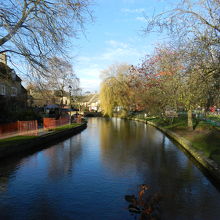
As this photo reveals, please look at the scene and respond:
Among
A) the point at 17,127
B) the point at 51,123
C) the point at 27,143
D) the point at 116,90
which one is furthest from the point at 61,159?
the point at 116,90

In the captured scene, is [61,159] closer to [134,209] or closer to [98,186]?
[98,186]

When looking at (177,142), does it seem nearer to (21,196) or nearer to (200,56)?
(200,56)

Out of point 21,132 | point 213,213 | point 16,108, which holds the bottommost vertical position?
point 213,213

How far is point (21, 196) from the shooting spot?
8758mm

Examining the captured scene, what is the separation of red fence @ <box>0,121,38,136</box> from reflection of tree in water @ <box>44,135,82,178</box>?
11.7ft

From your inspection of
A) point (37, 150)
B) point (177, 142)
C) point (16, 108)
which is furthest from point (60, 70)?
point (16, 108)

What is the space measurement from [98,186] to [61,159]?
225 inches

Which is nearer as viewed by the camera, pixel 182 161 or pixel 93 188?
pixel 93 188

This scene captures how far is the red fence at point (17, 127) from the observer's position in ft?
61.5

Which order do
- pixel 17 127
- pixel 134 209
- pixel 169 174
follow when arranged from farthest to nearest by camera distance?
pixel 17 127 < pixel 169 174 < pixel 134 209

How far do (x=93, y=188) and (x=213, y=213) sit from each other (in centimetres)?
447

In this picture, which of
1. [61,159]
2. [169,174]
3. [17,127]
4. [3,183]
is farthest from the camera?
[17,127]

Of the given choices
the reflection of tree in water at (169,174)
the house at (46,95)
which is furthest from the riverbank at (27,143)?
the reflection of tree in water at (169,174)

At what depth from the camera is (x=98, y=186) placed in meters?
9.88
